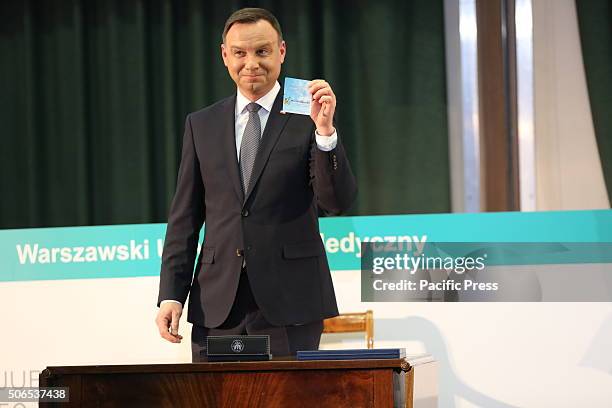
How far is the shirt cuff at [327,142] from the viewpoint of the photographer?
2340 millimetres

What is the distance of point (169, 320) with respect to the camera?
2.50 metres

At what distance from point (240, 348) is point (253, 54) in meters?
0.90

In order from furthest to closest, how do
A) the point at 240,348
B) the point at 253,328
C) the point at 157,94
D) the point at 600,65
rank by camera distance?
the point at 157,94, the point at 600,65, the point at 253,328, the point at 240,348

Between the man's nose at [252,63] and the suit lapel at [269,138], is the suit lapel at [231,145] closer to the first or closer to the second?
the suit lapel at [269,138]

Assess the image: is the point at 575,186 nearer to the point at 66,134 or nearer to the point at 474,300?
the point at 474,300

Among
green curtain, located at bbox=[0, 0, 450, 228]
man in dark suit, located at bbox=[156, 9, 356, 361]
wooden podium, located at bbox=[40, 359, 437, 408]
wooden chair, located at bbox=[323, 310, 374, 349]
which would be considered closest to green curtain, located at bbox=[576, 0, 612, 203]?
green curtain, located at bbox=[0, 0, 450, 228]

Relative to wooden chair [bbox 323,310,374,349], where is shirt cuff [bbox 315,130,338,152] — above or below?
above

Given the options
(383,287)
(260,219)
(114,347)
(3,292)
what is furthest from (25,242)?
(260,219)

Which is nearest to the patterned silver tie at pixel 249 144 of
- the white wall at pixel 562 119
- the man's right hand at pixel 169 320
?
the man's right hand at pixel 169 320

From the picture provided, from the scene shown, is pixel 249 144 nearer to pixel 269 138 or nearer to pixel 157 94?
pixel 269 138

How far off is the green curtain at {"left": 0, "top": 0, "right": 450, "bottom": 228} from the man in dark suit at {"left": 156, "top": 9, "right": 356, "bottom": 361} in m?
2.00

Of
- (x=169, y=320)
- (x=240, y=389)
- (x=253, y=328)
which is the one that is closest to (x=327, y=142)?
(x=253, y=328)

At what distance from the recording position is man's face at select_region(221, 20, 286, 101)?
253cm

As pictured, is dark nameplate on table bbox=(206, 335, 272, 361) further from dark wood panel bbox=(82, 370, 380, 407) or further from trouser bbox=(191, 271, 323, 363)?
trouser bbox=(191, 271, 323, 363)
